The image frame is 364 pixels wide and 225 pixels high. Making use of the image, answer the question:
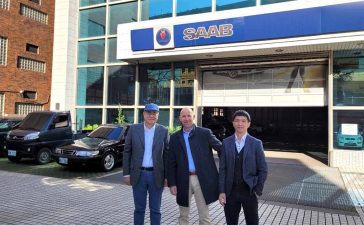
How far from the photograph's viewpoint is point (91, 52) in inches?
776

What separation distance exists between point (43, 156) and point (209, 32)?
8.04 m

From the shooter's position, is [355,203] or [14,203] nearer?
[14,203]

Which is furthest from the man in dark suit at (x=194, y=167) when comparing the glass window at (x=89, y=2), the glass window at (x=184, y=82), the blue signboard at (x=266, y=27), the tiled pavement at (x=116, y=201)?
the glass window at (x=89, y=2)

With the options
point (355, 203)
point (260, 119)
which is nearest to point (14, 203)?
point (355, 203)

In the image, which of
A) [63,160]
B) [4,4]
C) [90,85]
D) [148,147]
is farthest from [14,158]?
[4,4]

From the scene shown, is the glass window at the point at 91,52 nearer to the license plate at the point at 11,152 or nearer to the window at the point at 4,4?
the window at the point at 4,4

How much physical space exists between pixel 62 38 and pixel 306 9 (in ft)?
44.8

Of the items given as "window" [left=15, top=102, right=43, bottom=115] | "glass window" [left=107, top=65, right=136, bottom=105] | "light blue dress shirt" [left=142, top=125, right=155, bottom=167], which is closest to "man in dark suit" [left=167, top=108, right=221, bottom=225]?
"light blue dress shirt" [left=142, top=125, right=155, bottom=167]

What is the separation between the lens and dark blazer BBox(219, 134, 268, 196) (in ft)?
12.5

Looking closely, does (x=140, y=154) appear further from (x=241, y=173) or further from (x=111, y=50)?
(x=111, y=50)

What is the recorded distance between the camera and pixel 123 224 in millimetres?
5590

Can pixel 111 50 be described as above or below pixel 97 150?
above

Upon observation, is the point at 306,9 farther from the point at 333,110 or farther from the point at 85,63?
the point at 85,63

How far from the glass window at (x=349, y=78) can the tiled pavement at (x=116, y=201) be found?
3.47 metres
